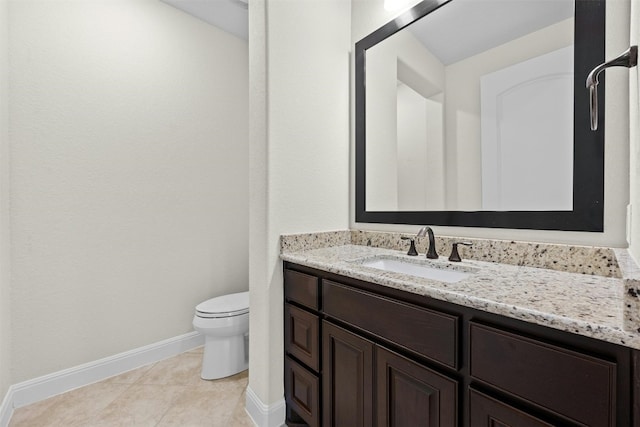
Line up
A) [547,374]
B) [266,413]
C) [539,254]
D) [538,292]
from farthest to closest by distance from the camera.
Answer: [266,413] < [539,254] < [538,292] < [547,374]

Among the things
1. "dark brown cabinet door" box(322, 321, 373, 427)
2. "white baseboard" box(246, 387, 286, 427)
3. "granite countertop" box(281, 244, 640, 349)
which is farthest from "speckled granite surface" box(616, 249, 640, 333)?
Answer: "white baseboard" box(246, 387, 286, 427)

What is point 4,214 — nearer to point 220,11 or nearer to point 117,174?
point 117,174

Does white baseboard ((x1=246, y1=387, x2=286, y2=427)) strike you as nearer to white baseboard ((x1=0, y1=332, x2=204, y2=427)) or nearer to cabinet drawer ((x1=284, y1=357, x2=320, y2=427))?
cabinet drawer ((x1=284, y1=357, x2=320, y2=427))

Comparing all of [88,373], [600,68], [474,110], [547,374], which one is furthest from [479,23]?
[88,373]

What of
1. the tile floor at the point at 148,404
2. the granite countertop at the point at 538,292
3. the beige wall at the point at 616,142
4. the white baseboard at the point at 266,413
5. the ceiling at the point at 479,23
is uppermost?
the ceiling at the point at 479,23

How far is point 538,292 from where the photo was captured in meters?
A: 0.76

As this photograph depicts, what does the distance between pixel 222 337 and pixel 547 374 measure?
1.71 meters

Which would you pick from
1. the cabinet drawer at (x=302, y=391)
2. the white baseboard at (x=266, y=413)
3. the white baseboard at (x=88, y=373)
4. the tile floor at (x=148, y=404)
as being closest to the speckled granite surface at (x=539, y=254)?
the cabinet drawer at (x=302, y=391)

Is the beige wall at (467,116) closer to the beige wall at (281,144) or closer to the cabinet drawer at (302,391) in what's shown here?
the beige wall at (281,144)

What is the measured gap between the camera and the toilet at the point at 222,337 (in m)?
1.80

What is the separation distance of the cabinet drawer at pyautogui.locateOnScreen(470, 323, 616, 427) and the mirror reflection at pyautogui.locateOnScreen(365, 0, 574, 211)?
641mm

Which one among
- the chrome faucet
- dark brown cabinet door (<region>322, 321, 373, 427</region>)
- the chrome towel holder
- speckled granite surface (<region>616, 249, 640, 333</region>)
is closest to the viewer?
speckled granite surface (<region>616, 249, 640, 333</region>)

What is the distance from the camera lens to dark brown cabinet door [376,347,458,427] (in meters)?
0.79

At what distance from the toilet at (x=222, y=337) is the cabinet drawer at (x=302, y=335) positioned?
54 centimetres
